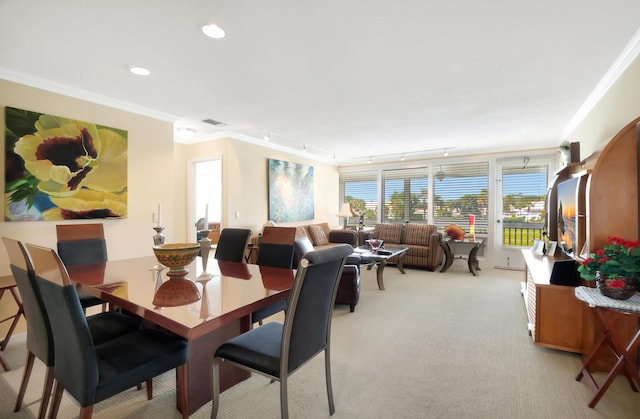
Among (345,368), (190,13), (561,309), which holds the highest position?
(190,13)

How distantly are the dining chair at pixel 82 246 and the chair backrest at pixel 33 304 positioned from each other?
2.64 ft

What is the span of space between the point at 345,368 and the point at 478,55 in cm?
262

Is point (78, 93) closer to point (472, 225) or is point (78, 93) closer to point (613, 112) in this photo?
point (613, 112)

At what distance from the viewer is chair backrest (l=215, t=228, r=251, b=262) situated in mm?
2805

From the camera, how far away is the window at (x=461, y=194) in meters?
6.20

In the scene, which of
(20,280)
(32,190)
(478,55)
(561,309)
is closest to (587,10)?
(478,55)

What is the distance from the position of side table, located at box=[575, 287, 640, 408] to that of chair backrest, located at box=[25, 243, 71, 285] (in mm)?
2728

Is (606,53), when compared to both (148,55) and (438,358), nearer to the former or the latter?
(438,358)

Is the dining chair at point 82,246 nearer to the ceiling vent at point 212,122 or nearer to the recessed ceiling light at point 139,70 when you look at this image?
the recessed ceiling light at point 139,70

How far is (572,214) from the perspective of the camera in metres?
2.73

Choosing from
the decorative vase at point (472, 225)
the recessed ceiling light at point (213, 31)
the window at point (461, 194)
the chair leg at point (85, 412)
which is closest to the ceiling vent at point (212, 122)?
the recessed ceiling light at point (213, 31)

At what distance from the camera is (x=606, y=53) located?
2309 mm

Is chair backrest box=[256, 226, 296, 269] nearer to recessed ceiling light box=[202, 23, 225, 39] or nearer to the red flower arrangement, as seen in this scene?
recessed ceiling light box=[202, 23, 225, 39]

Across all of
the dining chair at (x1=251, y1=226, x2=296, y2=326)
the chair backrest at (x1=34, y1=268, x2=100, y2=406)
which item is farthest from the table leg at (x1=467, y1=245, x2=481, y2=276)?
the chair backrest at (x1=34, y1=268, x2=100, y2=406)
